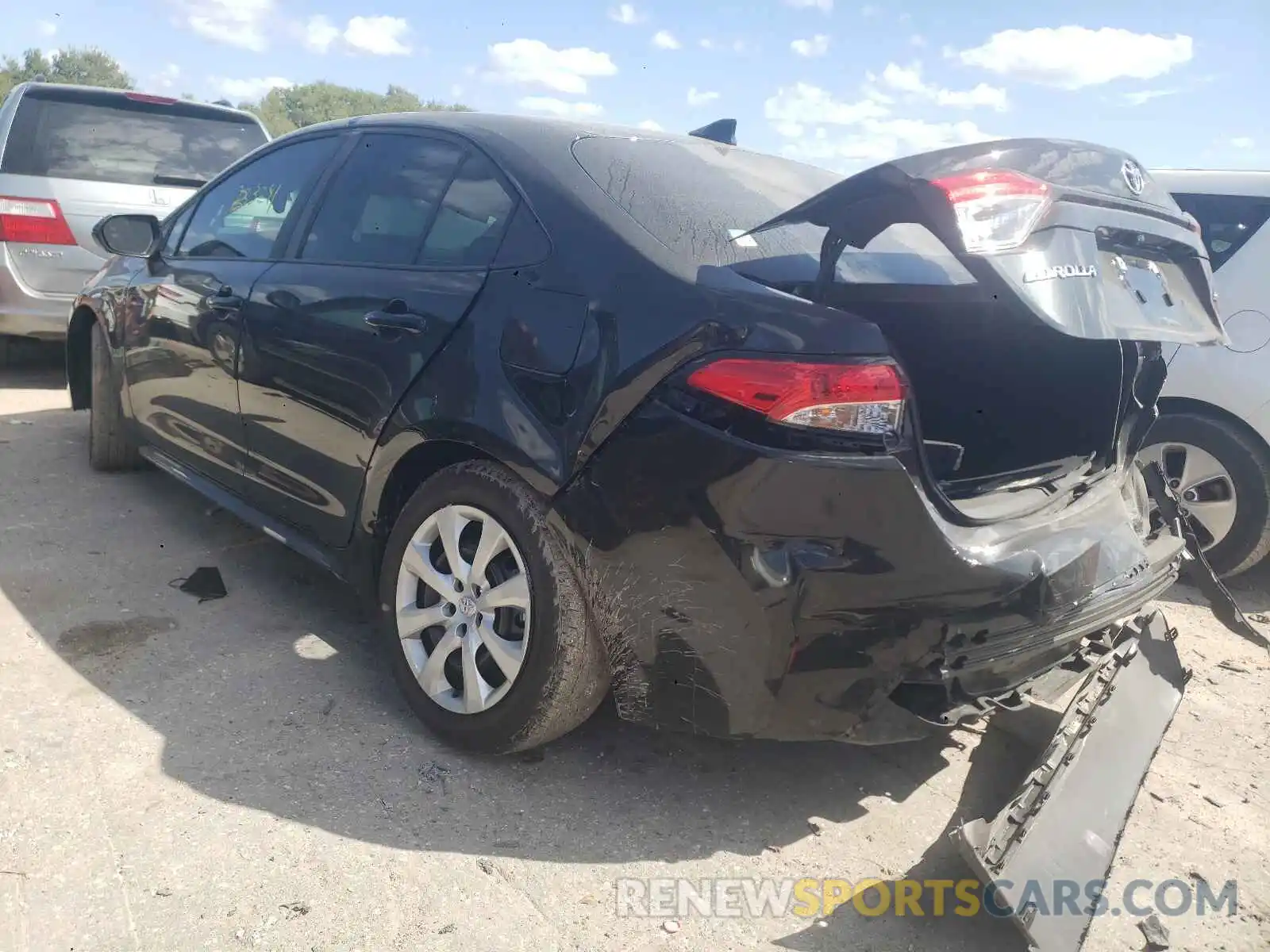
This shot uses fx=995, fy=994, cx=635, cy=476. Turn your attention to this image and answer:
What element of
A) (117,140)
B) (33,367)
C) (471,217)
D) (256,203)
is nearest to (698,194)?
(471,217)

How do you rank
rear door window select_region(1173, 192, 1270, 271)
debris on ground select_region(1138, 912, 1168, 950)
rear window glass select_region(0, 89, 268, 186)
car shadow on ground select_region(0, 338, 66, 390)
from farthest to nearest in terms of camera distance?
car shadow on ground select_region(0, 338, 66, 390) → rear window glass select_region(0, 89, 268, 186) → rear door window select_region(1173, 192, 1270, 271) → debris on ground select_region(1138, 912, 1168, 950)

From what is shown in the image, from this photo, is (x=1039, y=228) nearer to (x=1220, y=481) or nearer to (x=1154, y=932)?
(x=1154, y=932)

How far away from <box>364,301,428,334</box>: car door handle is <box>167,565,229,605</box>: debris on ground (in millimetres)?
1391

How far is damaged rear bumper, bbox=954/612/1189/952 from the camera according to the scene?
6.59 feet

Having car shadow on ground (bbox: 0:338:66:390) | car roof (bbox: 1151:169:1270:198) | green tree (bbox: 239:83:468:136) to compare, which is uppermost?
green tree (bbox: 239:83:468:136)

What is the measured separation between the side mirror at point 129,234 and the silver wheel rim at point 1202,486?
4.49 metres

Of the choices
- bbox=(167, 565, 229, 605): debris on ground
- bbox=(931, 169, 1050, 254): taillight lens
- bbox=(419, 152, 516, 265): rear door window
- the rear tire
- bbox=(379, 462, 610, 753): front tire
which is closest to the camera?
bbox=(931, 169, 1050, 254): taillight lens

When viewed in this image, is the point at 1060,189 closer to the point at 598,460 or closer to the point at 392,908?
the point at 598,460

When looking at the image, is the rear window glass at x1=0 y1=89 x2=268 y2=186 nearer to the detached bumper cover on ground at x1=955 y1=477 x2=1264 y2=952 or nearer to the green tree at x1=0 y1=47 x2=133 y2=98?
the detached bumper cover on ground at x1=955 y1=477 x2=1264 y2=952

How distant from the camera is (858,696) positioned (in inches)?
85.5

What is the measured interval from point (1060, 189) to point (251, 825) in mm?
2334

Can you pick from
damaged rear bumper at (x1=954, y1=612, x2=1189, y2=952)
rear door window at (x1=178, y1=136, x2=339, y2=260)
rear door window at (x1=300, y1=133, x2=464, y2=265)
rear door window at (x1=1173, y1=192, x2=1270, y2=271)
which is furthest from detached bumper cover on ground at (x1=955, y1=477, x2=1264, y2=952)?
rear door window at (x1=178, y1=136, x2=339, y2=260)

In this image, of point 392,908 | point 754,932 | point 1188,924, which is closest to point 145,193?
point 392,908

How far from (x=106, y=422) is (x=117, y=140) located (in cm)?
278
